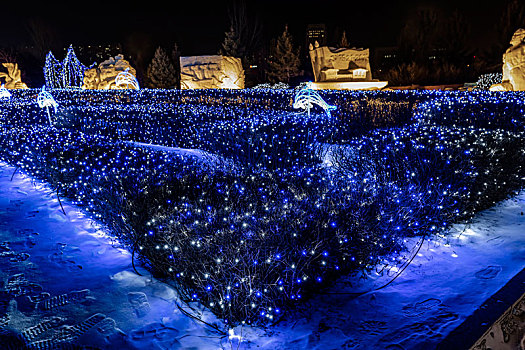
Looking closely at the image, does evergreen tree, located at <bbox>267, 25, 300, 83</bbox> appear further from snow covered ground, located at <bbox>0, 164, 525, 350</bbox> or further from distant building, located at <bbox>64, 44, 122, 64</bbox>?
snow covered ground, located at <bbox>0, 164, 525, 350</bbox>

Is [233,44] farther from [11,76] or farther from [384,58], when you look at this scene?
[11,76]

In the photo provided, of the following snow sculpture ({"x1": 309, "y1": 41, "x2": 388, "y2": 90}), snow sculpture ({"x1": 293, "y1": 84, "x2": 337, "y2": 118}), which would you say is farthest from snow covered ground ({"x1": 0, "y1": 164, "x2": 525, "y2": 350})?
snow sculpture ({"x1": 309, "y1": 41, "x2": 388, "y2": 90})

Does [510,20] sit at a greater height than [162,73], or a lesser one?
greater

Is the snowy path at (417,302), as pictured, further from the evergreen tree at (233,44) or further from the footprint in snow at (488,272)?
the evergreen tree at (233,44)

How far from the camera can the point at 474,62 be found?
23.9 metres

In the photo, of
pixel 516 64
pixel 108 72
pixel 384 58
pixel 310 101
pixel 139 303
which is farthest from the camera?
pixel 384 58

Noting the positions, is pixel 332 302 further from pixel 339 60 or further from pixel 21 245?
pixel 339 60

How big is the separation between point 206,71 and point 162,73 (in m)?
12.9

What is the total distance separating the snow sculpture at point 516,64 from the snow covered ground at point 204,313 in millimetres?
10597

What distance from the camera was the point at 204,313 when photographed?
2.75m

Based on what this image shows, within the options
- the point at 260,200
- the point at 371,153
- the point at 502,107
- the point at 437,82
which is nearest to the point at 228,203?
the point at 260,200

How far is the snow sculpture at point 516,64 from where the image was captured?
11532 millimetres

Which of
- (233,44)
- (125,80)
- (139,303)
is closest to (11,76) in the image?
(125,80)

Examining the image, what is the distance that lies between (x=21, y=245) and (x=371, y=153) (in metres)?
4.79
